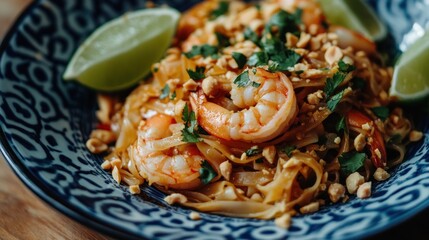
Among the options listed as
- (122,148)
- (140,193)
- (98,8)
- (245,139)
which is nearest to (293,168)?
(245,139)

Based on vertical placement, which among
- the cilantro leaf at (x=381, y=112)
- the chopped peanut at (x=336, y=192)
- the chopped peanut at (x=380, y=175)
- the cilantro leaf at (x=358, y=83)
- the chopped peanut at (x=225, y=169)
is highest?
the cilantro leaf at (x=358, y=83)

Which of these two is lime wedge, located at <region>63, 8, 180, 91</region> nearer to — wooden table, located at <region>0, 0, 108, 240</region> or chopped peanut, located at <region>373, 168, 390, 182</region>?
wooden table, located at <region>0, 0, 108, 240</region>

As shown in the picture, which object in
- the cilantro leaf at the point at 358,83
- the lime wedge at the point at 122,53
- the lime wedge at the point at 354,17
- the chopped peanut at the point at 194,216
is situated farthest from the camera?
the lime wedge at the point at 354,17

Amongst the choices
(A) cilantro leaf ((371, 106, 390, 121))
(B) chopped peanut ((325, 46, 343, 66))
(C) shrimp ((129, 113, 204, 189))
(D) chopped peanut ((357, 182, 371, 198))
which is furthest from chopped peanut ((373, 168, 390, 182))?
(C) shrimp ((129, 113, 204, 189))

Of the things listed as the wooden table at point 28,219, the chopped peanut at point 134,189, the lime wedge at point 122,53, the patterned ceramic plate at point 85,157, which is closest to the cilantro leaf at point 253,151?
the patterned ceramic plate at point 85,157

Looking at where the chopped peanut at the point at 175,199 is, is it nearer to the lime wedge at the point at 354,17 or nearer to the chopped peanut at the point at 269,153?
the chopped peanut at the point at 269,153

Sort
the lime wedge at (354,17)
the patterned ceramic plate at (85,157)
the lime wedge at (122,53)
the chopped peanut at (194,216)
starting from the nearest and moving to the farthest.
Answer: the patterned ceramic plate at (85,157) → the chopped peanut at (194,216) → the lime wedge at (122,53) → the lime wedge at (354,17)

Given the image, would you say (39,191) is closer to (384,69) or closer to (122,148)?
(122,148)
